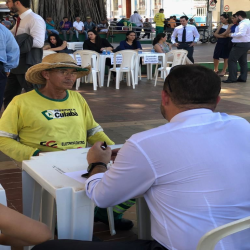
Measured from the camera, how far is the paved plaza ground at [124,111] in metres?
3.55

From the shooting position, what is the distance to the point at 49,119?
2.76 meters

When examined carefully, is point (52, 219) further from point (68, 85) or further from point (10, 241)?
point (68, 85)

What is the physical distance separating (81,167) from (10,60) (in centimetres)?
283

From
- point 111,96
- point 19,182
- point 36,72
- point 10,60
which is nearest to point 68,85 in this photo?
point 36,72

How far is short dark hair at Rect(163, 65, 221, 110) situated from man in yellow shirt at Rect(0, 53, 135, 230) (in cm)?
111

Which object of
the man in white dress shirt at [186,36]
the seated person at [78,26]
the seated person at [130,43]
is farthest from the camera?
the seated person at [78,26]

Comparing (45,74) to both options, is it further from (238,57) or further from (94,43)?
(238,57)

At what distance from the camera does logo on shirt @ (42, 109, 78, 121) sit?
277 centimetres

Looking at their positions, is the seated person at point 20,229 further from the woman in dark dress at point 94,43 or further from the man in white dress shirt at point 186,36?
the man in white dress shirt at point 186,36

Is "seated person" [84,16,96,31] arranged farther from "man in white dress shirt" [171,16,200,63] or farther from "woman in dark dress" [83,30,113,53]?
"woman in dark dress" [83,30,113,53]

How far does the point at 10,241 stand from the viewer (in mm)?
1556

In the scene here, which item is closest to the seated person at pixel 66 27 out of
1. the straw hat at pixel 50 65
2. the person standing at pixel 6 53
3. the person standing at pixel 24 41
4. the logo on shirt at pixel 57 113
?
the person standing at pixel 24 41

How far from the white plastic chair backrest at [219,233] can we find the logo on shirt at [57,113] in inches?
62.6

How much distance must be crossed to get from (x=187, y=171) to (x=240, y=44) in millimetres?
9757
